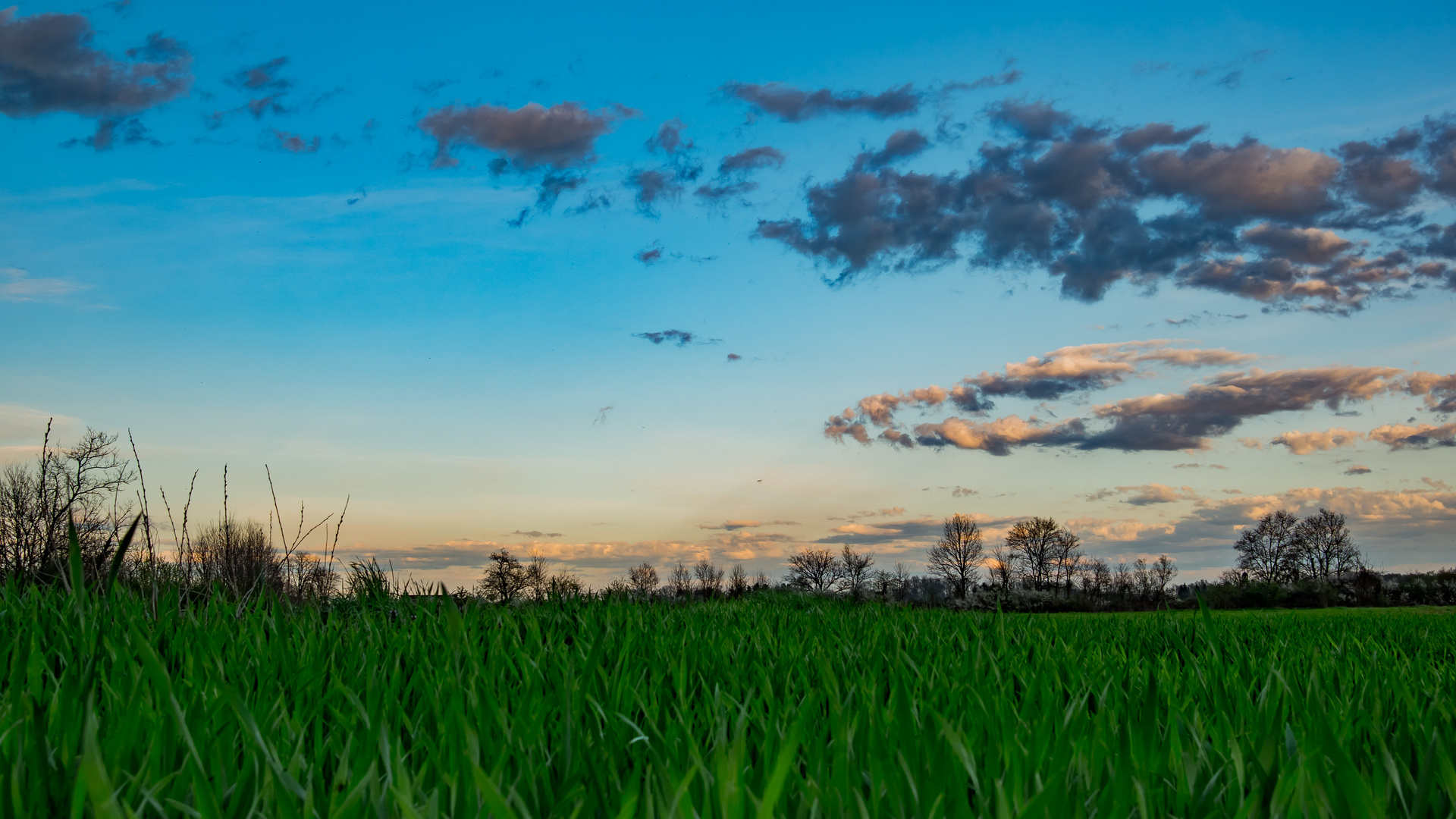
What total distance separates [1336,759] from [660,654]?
7.79 feet

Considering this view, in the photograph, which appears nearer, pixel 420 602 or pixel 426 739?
pixel 426 739

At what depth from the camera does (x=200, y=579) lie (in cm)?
626

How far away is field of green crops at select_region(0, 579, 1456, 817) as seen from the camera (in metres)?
1.38

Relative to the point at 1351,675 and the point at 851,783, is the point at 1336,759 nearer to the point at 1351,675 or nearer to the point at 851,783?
the point at 851,783

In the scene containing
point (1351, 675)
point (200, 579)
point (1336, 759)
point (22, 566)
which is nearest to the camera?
point (1336, 759)

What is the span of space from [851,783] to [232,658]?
227cm

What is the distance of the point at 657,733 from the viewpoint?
5.94 feet

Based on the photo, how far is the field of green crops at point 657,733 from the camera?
1.38 m

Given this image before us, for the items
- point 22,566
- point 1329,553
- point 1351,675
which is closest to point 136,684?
point 1351,675

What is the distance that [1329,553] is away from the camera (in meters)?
54.9

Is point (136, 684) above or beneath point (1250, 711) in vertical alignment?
above

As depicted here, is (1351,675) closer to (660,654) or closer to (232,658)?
(660,654)

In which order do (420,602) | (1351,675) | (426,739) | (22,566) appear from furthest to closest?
(22,566)
(420,602)
(1351,675)
(426,739)

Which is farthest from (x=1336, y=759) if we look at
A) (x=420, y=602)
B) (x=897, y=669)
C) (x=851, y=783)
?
(x=420, y=602)
